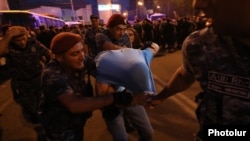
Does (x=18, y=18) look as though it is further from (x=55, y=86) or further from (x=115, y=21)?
(x=55, y=86)

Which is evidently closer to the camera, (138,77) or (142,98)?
(142,98)

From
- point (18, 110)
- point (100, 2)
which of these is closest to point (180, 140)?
point (18, 110)

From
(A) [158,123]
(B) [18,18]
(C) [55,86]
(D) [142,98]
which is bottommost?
(A) [158,123]

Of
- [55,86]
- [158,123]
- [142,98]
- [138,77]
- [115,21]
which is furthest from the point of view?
[158,123]

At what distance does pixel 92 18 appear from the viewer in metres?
7.04

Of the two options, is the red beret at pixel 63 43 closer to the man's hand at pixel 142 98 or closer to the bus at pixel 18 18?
the man's hand at pixel 142 98

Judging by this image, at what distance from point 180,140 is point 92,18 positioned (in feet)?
11.3

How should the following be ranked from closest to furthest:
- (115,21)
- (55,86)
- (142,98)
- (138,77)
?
(55,86), (142,98), (138,77), (115,21)

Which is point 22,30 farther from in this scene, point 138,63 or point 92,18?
point 138,63

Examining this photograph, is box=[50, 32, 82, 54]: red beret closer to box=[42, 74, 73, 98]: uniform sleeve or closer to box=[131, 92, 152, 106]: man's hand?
box=[42, 74, 73, 98]: uniform sleeve

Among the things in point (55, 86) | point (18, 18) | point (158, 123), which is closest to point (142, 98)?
point (55, 86)

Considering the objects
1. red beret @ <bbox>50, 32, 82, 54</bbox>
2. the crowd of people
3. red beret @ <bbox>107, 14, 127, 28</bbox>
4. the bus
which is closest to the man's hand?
the crowd of people

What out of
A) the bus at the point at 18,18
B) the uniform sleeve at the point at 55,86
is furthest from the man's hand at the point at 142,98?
the bus at the point at 18,18

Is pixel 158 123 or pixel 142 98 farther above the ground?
pixel 142 98
